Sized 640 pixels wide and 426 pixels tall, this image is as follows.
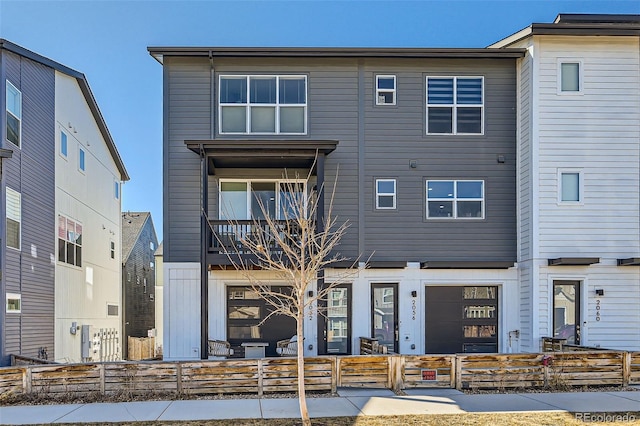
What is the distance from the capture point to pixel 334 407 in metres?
8.67

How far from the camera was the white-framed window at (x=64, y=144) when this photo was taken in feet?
50.9

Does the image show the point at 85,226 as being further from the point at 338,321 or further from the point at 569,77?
the point at 569,77

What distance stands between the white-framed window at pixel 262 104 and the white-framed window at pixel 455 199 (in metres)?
3.66

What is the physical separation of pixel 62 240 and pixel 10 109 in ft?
14.7

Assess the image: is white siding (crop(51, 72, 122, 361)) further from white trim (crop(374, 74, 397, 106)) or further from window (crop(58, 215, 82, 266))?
white trim (crop(374, 74, 397, 106))

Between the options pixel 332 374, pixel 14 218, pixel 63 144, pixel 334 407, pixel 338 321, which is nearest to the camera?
pixel 334 407

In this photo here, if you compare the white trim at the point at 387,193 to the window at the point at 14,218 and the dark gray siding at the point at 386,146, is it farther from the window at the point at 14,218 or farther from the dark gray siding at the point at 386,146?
the window at the point at 14,218

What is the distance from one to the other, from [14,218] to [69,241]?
378cm

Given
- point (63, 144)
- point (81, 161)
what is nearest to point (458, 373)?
point (63, 144)

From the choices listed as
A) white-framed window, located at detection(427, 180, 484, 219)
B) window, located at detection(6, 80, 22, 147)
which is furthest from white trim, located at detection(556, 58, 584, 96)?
window, located at detection(6, 80, 22, 147)

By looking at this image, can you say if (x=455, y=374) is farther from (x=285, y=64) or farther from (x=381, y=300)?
(x=285, y=64)

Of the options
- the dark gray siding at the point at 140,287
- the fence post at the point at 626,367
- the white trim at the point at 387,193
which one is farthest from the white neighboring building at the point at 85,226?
the fence post at the point at 626,367

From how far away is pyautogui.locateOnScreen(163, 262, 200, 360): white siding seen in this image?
12664 millimetres

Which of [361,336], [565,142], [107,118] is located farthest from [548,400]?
[107,118]
